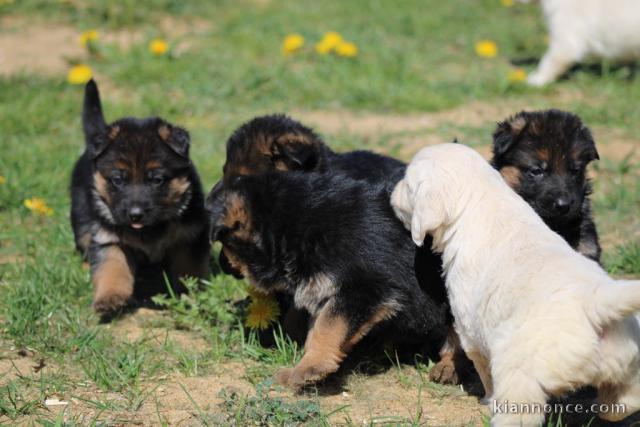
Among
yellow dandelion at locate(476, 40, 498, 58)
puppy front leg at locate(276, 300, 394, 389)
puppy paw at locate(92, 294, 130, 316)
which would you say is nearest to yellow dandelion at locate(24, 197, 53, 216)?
puppy paw at locate(92, 294, 130, 316)

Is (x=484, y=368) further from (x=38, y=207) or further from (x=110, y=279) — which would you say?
(x=38, y=207)

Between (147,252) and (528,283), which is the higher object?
(528,283)

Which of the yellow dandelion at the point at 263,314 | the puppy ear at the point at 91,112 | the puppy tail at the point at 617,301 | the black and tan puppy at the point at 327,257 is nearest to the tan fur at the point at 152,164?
the puppy ear at the point at 91,112

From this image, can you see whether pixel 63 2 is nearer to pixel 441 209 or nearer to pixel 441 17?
pixel 441 17

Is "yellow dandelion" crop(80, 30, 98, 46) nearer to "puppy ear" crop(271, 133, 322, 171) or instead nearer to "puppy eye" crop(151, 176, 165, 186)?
"puppy eye" crop(151, 176, 165, 186)

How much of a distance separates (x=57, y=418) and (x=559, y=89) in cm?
688

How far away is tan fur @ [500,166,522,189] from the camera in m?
5.03

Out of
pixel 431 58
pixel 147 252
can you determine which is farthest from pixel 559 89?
Answer: pixel 147 252

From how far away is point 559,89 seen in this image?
9.16 metres

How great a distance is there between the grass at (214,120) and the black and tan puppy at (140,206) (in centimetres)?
26

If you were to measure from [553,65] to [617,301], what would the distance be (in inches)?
266

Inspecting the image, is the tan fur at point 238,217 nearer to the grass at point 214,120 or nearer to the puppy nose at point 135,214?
the grass at point 214,120

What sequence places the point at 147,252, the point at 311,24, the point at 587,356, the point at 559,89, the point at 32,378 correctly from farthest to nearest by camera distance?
1. the point at 311,24
2. the point at 559,89
3. the point at 147,252
4. the point at 32,378
5. the point at 587,356

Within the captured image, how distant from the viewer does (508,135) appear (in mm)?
4984
